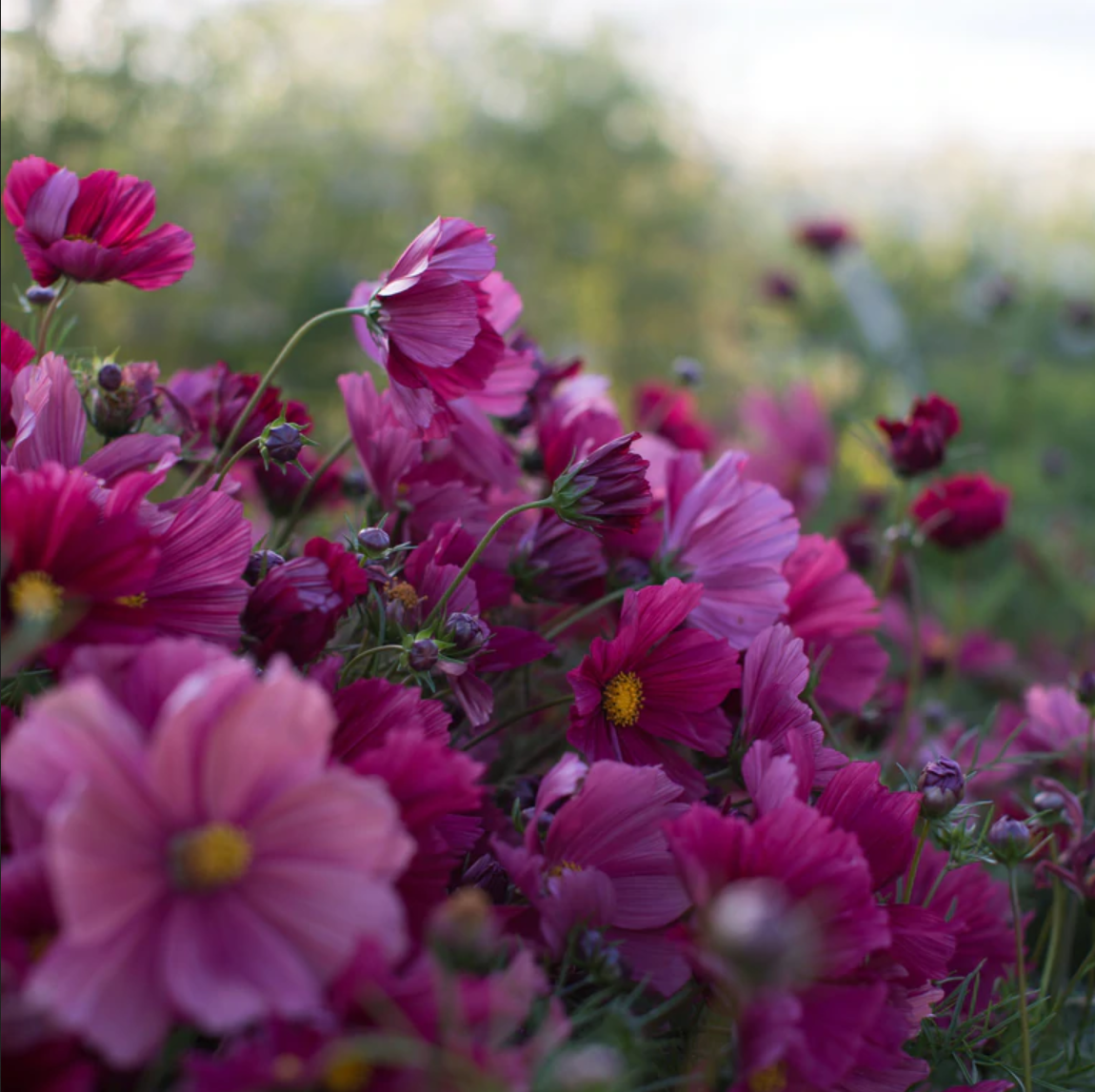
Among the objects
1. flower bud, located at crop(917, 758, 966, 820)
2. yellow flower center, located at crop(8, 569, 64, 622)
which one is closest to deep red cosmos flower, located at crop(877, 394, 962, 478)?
flower bud, located at crop(917, 758, 966, 820)

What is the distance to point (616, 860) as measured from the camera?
14.2 inches

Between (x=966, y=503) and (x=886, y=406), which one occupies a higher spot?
(x=966, y=503)

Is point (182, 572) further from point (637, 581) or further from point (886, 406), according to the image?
point (886, 406)

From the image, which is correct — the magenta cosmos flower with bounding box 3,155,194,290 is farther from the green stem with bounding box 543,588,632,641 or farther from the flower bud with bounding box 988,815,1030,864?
the flower bud with bounding box 988,815,1030,864

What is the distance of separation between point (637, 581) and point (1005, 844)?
18 centimetres

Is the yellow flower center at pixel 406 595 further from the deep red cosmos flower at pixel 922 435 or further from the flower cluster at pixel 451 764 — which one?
the deep red cosmos flower at pixel 922 435

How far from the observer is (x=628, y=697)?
0.42 metres

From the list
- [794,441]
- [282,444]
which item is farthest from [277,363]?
[794,441]

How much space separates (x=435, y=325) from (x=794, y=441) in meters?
1.03

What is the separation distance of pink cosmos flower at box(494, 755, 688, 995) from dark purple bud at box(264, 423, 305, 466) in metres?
0.15

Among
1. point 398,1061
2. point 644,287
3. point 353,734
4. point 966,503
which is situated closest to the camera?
point 398,1061

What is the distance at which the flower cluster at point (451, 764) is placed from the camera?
0.25 m

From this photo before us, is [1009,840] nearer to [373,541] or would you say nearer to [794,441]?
[373,541]

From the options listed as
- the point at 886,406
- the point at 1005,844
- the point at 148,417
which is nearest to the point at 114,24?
the point at 886,406
